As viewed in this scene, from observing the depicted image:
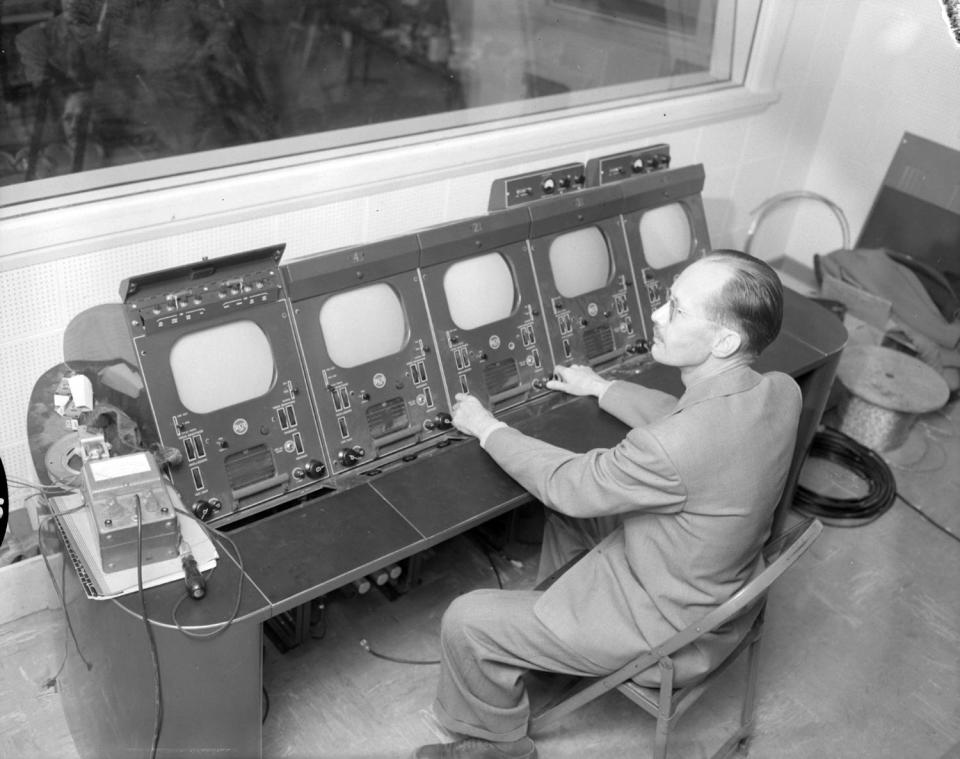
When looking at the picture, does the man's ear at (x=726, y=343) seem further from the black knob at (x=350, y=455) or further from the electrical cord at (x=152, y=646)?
the electrical cord at (x=152, y=646)

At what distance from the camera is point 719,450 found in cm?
225

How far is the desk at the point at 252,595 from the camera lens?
6.95 feet

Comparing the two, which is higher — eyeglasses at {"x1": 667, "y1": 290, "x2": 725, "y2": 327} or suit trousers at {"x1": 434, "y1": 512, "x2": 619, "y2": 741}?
eyeglasses at {"x1": 667, "y1": 290, "x2": 725, "y2": 327}

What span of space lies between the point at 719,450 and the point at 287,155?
6.05ft

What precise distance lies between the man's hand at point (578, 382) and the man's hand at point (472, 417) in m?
0.36

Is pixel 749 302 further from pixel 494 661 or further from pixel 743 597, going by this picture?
pixel 494 661

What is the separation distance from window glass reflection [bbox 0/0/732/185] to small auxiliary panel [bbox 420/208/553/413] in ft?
2.49

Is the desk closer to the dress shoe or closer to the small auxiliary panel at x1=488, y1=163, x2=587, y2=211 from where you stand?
the dress shoe

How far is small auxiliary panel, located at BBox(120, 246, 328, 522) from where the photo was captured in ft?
7.95

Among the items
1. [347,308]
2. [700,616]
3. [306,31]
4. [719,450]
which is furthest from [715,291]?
[306,31]

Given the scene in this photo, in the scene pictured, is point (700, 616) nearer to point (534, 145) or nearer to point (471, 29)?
point (534, 145)

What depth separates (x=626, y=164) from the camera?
3557 mm

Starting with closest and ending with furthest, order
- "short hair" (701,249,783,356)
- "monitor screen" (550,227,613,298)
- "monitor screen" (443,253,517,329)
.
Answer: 1. "short hair" (701,249,783,356)
2. "monitor screen" (443,253,517,329)
3. "monitor screen" (550,227,613,298)

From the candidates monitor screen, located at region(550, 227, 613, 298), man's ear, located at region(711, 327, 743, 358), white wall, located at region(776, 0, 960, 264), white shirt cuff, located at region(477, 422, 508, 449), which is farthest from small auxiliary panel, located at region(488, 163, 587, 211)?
white wall, located at region(776, 0, 960, 264)
